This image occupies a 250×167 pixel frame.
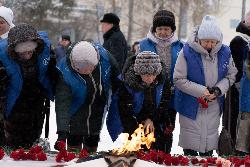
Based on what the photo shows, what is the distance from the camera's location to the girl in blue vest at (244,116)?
6.65 metres

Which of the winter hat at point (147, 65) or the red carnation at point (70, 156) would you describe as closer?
the red carnation at point (70, 156)

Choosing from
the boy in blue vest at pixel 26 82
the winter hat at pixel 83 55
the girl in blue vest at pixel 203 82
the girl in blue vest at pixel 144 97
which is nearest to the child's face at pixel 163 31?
the girl in blue vest at pixel 203 82

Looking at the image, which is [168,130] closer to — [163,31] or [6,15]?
[163,31]

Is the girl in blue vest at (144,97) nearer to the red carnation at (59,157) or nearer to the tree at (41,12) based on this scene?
the red carnation at (59,157)

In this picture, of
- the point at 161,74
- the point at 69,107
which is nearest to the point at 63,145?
the point at 69,107

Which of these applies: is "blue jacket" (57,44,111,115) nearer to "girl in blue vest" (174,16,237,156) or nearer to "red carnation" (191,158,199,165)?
"girl in blue vest" (174,16,237,156)

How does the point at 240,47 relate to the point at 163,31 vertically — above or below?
below

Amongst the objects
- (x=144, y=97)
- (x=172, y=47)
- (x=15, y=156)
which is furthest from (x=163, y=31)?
(x=15, y=156)

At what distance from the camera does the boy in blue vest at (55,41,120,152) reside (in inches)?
239

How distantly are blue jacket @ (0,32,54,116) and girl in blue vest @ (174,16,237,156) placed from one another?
1251 millimetres

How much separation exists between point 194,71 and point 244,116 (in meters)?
0.71

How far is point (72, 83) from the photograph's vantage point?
240 inches

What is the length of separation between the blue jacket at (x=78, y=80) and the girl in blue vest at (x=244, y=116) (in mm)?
1381

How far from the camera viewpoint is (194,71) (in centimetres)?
648
